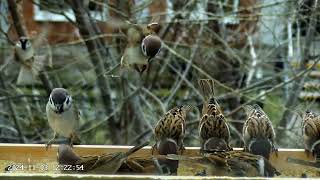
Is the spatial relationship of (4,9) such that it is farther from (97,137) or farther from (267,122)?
(267,122)

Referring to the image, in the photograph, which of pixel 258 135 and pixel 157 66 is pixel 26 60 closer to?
pixel 157 66

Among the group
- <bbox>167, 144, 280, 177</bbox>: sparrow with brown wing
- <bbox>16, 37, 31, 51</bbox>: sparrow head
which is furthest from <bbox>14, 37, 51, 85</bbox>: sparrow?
<bbox>167, 144, 280, 177</bbox>: sparrow with brown wing

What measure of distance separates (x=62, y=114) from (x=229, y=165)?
119 cm

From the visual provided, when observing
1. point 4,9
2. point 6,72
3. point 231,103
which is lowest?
point 231,103

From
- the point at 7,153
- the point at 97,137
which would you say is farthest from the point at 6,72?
the point at 7,153

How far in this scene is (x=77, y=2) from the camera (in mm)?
5199

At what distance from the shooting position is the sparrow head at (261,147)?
295cm

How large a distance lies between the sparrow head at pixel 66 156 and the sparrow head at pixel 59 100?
51 centimetres

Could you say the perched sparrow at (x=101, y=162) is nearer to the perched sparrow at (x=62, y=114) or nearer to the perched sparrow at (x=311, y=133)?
the perched sparrow at (x=62, y=114)

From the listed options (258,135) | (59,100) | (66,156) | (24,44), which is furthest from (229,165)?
(24,44)

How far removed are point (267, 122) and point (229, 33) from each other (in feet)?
11.8

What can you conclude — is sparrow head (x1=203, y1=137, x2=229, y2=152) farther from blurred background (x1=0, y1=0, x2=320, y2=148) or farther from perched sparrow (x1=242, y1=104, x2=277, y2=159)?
blurred background (x1=0, y1=0, x2=320, y2=148)

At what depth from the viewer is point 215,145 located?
3117 mm

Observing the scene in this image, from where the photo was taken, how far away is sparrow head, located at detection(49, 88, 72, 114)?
3230 millimetres
